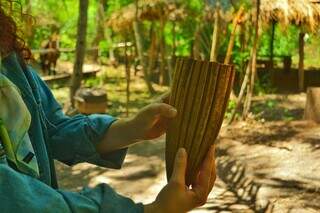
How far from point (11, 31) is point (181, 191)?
1.99 ft

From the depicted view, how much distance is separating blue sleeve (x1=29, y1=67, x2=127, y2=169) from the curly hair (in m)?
0.09

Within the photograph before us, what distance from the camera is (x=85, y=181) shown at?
6254 mm

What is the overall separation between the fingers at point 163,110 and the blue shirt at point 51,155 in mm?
203

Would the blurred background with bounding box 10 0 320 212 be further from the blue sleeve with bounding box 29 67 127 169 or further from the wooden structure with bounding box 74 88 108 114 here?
the blue sleeve with bounding box 29 67 127 169

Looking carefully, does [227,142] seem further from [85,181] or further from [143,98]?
[143,98]

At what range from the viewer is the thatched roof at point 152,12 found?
46.3 ft

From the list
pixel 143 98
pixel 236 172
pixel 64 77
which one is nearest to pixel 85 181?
pixel 236 172

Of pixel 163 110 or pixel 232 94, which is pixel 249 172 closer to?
pixel 163 110

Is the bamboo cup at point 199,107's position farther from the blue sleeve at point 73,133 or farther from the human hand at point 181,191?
the blue sleeve at point 73,133

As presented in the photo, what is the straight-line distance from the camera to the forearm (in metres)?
1.46

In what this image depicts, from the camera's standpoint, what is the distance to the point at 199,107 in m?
1.17

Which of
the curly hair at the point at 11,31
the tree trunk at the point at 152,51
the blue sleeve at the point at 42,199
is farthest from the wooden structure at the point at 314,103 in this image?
the tree trunk at the point at 152,51

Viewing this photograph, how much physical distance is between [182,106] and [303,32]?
12987mm

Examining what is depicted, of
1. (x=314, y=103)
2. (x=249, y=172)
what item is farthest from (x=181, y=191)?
(x=314, y=103)
